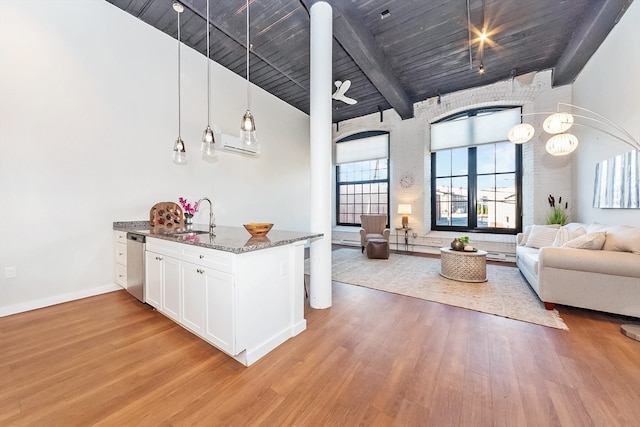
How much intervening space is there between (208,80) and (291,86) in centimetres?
168

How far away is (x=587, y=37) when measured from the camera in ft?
10.8

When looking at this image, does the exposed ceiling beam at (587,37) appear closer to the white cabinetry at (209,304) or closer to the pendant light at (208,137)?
the pendant light at (208,137)

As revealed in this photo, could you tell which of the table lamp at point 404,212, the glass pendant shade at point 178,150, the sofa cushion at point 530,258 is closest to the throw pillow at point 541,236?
the sofa cushion at point 530,258

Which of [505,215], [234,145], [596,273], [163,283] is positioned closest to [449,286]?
[596,273]

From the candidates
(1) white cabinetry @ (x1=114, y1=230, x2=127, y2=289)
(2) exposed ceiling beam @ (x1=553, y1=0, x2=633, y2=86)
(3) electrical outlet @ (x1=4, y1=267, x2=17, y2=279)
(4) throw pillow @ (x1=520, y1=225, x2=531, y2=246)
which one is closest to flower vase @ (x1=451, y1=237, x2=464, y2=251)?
(4) throw pillow @ (x1=520, y1=225, x2=531, y2=246)

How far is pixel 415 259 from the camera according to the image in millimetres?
5148

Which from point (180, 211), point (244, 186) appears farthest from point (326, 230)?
point (244, 186)

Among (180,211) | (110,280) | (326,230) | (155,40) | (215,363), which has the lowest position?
(215,363)

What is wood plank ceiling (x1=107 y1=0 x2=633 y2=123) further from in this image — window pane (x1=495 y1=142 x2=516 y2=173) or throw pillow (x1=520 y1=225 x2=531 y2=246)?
throw pillow (x1=520 y1=225 x2=531 y2=246)

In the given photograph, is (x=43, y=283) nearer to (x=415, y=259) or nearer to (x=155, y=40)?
(x=155, y=40)

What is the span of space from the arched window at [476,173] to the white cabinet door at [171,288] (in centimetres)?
567

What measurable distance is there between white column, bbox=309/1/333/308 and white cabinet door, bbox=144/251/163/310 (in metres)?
1.55

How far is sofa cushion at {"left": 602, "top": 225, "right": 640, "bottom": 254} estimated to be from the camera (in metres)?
2.37

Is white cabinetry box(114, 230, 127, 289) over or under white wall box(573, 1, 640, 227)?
under
